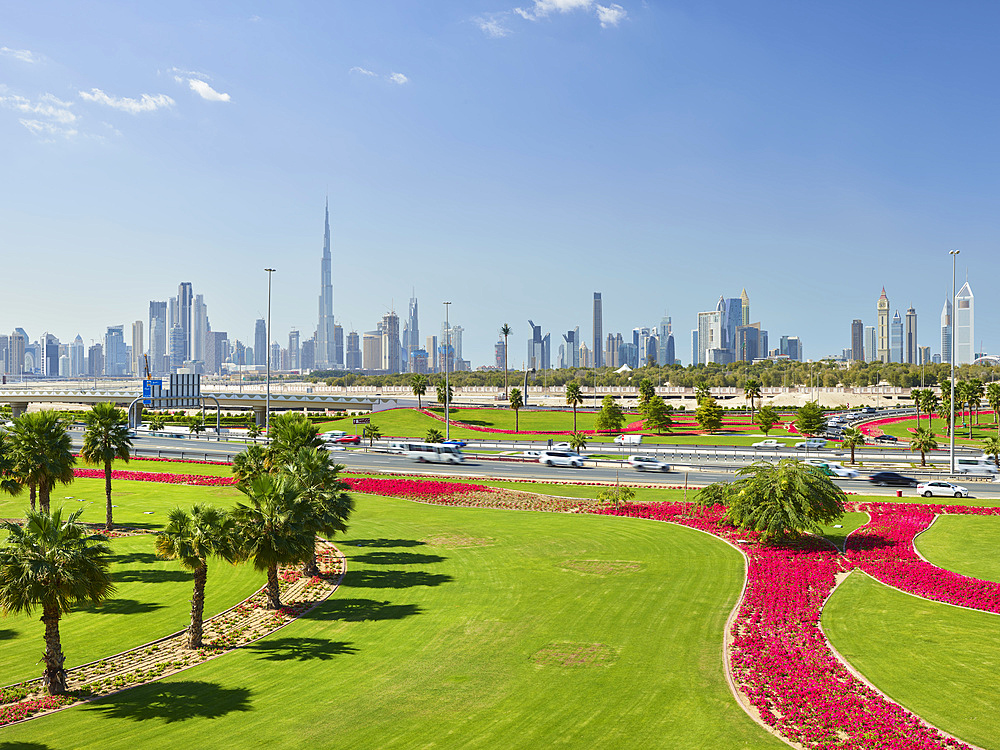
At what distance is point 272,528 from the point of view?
2619 centimetres

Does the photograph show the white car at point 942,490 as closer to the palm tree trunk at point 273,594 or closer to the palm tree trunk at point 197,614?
the palm tree trunk at point 273,594

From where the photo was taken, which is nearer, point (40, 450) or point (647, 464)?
point (40, 450)

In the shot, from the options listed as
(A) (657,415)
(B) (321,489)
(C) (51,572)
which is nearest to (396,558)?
(B) (321,489)

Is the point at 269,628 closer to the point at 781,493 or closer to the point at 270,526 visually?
the point at 270,526

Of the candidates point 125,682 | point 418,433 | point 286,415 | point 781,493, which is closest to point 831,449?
point 781,493

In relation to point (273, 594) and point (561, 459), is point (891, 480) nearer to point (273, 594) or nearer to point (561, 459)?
point (561, 459)

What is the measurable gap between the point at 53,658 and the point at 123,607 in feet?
27.0

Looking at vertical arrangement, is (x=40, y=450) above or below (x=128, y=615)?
above

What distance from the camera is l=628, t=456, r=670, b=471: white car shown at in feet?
219

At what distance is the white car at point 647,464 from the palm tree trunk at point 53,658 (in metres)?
54.9

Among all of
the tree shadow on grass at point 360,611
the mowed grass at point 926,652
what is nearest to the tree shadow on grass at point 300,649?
the tree shadow on grass at point 360,611

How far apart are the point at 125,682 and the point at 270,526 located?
283 inches

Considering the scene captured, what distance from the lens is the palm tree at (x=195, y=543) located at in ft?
74.4

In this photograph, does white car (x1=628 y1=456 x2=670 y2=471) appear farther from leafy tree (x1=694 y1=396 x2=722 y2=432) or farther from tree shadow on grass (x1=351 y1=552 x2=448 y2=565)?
leafy tree (x1=694 y1=396 x2=722 y2=432)
